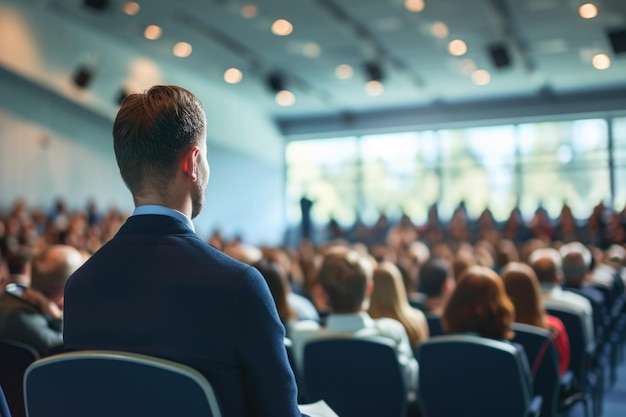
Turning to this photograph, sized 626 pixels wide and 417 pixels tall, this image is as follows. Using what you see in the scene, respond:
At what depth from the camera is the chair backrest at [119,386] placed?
126 cm

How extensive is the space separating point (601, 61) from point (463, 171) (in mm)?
5156

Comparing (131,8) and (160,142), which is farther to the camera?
(131,8)

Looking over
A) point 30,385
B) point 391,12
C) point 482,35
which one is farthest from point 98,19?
point 30,385

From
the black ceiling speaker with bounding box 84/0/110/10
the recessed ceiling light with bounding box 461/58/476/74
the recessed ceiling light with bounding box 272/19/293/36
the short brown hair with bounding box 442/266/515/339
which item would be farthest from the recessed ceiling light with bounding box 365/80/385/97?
the short brown hair with bounding box 442/266/515/339

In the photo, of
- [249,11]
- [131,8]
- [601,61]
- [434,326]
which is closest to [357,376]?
[434,326]

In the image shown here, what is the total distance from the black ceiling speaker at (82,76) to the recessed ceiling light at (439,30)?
6.19 meters

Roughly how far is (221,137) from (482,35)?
7.32 meters

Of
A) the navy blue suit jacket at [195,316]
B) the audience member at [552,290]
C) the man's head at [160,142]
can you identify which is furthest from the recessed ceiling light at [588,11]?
the navy blue suit jacket at [195,316]

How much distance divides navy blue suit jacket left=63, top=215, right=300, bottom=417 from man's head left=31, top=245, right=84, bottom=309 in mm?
2096

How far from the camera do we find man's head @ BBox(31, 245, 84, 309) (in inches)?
133

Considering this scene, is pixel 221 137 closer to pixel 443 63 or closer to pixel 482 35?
pixel 443 63

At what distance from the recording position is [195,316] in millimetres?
1312

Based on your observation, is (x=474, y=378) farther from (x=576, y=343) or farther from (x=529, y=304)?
(x=576, y=343)

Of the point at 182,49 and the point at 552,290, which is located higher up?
the point at 182,49
